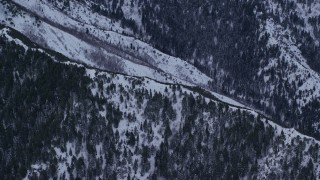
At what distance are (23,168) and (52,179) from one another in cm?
960

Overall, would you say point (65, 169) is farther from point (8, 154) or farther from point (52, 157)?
point (8, 154)

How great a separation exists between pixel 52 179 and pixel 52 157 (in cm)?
686

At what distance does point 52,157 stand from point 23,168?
9466mm

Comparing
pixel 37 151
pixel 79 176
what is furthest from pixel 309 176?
pixel 37 151

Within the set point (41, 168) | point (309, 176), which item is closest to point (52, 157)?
point (41, 168)

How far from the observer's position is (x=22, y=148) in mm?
199375

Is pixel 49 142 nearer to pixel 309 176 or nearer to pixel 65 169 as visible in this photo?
pixel 65 169

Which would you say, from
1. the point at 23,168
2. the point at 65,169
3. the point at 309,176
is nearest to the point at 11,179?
the point at 23,168

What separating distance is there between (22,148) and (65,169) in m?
15.5

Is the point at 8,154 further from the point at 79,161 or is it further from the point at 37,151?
the point at 79,161

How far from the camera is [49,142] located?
7854 inches

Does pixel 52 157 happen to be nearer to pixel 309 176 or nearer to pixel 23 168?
pixel 23 168

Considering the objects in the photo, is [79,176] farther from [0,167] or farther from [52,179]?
[0,167]

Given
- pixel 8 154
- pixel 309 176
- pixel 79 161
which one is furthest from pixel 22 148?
pixel 309 176
